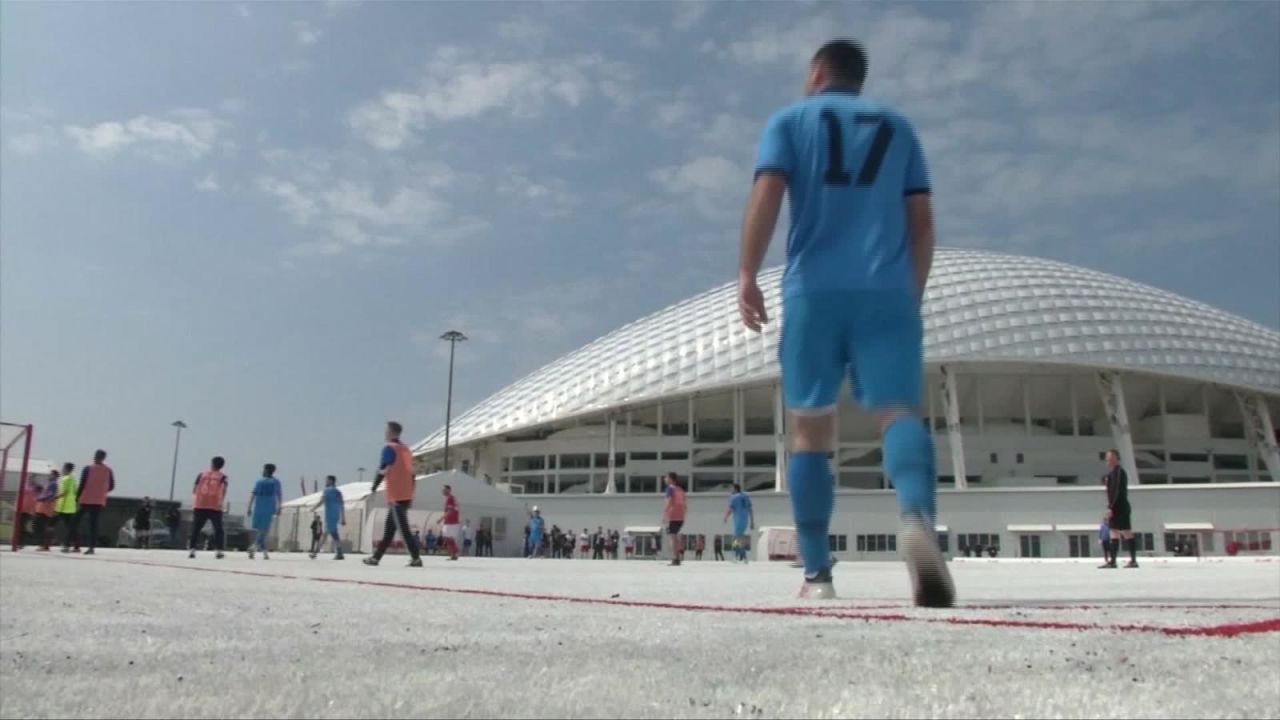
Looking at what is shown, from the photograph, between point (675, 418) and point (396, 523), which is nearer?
point (396, 523)

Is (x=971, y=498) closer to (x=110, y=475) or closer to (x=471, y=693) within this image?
(x=110, y=475)

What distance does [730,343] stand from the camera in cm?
5541

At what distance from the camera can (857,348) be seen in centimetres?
389

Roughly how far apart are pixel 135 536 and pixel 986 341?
4044cm

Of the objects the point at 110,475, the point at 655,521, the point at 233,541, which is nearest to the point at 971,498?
the point at 655,521

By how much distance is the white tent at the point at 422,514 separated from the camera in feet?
102

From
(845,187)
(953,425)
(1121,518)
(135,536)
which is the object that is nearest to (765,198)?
(845,187)

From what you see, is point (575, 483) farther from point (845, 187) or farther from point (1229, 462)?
point (845, 187)

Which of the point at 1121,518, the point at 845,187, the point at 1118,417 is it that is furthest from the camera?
the point at 1118,417

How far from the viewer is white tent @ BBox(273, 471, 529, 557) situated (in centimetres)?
3112

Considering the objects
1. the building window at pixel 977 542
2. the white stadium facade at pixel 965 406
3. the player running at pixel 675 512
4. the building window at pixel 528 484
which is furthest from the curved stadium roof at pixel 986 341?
the player running at pixel 675 512

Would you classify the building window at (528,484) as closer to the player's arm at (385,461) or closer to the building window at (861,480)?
the building window at (861,480)

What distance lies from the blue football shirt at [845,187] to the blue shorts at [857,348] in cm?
6

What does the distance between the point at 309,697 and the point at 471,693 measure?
237 millimetres
